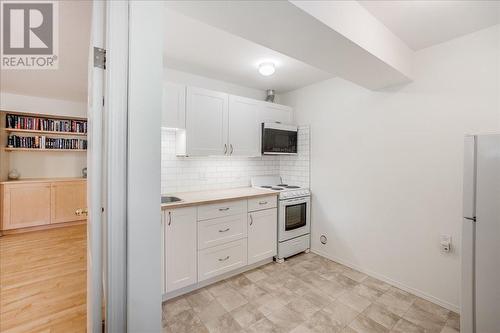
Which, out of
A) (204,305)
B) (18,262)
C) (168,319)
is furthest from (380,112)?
(18,262)

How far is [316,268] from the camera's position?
2807 mm

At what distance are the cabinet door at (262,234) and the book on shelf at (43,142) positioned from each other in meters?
4.07

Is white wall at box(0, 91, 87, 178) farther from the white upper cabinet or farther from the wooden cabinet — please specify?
the white upper cabinet

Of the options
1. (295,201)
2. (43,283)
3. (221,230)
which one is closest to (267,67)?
(295,201)

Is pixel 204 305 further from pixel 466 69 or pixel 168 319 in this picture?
pixel 466 69

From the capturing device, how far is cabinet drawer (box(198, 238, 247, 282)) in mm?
2340

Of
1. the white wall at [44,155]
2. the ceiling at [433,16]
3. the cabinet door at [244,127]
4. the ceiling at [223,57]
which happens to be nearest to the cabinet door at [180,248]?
the cabinet door at [244,127]

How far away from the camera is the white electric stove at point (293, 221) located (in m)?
2.98

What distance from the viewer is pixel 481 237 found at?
145 cm

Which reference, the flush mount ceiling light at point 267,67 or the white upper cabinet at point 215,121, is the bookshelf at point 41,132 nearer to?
the white upper cabinet at point 215,121

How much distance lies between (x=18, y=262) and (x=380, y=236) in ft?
14.6

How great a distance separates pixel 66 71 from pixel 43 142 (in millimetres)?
2128

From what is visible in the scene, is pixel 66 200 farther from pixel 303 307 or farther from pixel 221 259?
pixel 303 307

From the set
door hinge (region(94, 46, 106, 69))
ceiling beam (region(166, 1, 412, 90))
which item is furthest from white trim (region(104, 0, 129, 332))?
ceiling beam (region(166, 1, 412, 90))
